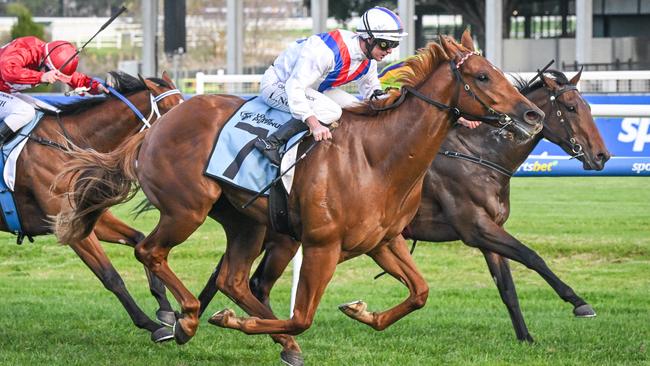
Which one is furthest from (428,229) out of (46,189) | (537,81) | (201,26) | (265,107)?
(201,26)

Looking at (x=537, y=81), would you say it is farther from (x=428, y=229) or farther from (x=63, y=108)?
(x=63, y=108)

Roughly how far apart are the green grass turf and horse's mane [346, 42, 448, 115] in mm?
1332

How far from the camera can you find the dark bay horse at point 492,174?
7.02m

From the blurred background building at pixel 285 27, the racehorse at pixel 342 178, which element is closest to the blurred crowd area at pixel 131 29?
the blurred background building at pixel 285 27

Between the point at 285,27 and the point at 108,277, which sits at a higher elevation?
the point at 285,27

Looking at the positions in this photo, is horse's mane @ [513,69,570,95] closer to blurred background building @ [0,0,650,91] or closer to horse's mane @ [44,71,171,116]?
horse's mane @ [44,71,171,116]

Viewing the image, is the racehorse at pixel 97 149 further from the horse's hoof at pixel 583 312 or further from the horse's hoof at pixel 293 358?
the horse's hoof at pixel 583 312

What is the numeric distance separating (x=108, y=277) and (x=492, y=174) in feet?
8.01

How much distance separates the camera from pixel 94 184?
6312 mm

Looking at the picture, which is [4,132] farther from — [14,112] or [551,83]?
[551,83]

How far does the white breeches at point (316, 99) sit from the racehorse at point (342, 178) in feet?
0.28

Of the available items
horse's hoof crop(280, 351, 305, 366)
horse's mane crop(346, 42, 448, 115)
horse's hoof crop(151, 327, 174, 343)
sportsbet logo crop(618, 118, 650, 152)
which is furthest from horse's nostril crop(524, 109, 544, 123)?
sportsbet logo crop(618, 118, 650, 152)

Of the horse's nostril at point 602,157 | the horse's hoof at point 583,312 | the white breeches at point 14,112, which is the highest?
the white breeches at point 14,112

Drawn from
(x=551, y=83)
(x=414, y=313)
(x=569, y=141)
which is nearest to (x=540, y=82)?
(x=551, y=83)
